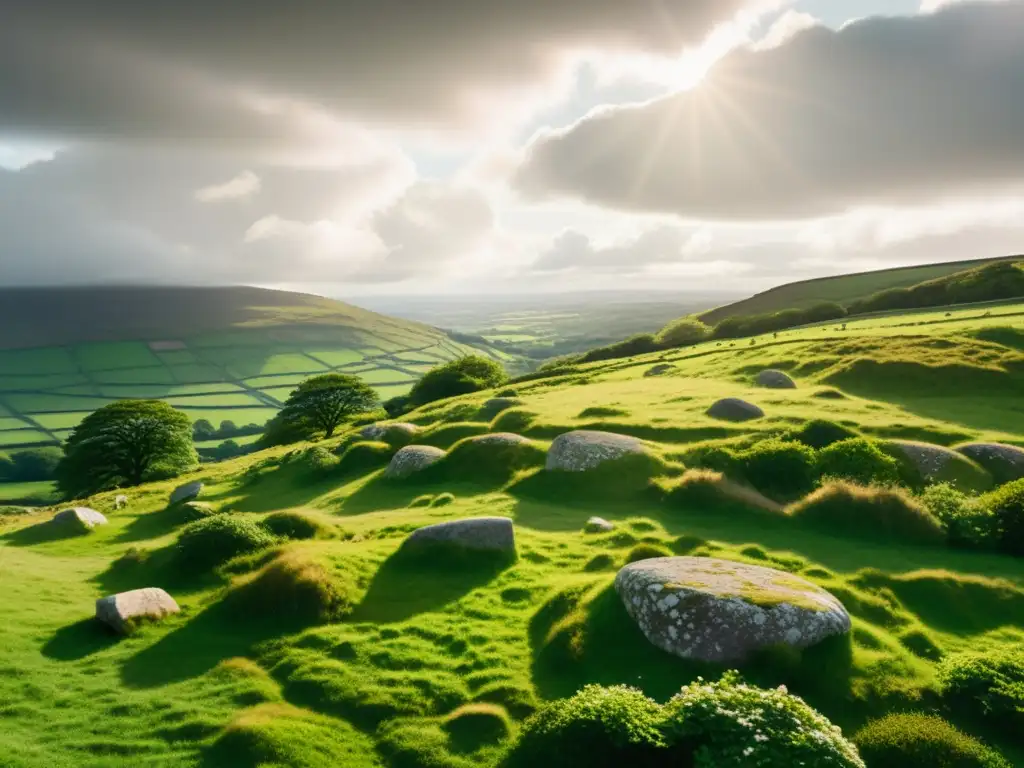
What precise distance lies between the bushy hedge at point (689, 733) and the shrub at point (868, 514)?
48.8 feet

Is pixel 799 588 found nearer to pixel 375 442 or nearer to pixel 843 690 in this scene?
pixel 843 690

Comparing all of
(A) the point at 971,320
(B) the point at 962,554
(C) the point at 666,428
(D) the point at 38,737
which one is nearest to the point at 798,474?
(B) the point at 962,554

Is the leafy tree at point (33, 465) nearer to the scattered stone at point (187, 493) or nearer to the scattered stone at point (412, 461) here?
the scattered stone at point (187, 493)

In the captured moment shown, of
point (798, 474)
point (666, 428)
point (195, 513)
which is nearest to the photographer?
point (798, 474)

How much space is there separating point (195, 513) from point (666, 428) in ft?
97.7

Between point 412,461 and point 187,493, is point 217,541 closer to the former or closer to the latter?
point 412,461

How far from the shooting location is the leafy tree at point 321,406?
79562mm

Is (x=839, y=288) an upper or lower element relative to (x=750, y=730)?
upper

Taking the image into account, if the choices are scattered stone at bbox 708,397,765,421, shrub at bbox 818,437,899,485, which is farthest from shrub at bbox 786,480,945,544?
scattered stone at bbox 708,397,765,421

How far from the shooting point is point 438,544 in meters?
→ 22.5

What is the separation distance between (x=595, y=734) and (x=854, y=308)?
115 m

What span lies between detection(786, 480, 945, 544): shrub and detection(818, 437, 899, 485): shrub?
7.15 feet

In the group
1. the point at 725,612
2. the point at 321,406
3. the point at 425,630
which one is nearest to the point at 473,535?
the point at 425,630

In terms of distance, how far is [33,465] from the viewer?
5384 inches
